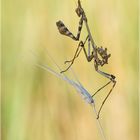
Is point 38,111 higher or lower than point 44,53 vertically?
lower

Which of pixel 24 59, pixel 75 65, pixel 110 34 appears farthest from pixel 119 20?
pixel 24 59

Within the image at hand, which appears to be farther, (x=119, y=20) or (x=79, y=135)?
(x=119, y=20)

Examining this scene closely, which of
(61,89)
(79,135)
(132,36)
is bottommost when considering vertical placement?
(79,135)

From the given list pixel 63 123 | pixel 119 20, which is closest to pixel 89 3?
pixel 119 20

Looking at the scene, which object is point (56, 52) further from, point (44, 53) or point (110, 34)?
point (110, 34)

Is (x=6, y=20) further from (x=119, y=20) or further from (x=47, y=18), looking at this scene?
(x=119, y=20)

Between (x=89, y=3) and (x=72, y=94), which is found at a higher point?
(x=89, y=3)
